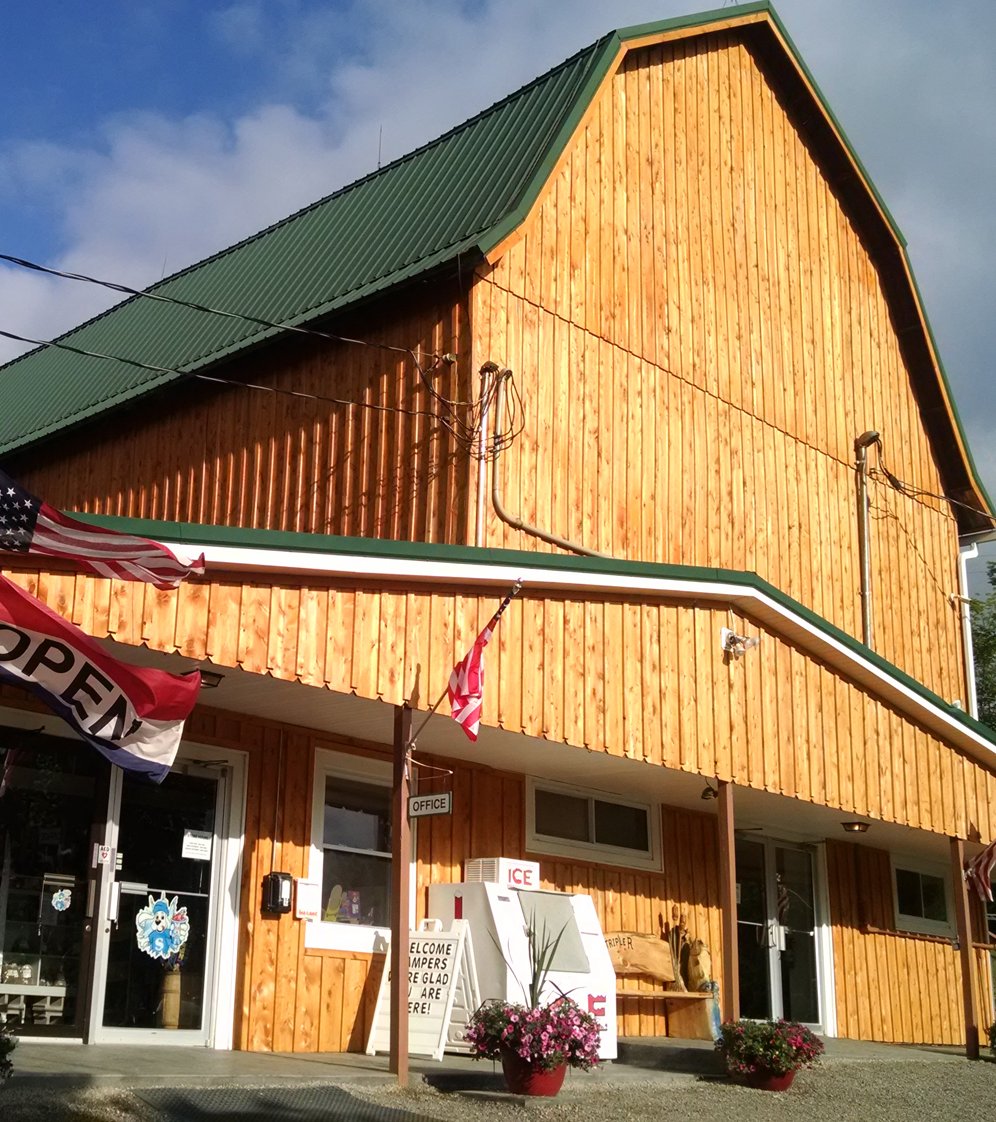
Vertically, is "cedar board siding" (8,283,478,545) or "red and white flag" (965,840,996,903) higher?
"cedar board siding" (8,283,478,545)

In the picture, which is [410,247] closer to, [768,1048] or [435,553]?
[435,553]

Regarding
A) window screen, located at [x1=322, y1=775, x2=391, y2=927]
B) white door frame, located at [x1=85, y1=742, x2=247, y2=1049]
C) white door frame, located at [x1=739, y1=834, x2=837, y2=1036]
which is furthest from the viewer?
white door frame, located at [x1=739, y1=834, x2=837, y2=1036]

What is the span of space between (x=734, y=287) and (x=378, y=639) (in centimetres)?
893

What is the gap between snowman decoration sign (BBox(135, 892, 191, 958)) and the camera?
11.0 m

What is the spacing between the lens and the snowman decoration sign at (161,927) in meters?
11.0

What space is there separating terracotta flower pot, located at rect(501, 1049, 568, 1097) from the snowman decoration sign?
2.78 m

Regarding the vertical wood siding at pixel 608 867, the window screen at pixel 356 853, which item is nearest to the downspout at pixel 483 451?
the vertical wood siding at pixel 608 867

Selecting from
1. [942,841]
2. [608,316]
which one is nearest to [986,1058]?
[942,841]

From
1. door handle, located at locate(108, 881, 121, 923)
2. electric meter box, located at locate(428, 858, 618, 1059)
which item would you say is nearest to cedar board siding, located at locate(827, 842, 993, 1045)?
electric meter box, located at locate(428, 858, 618, 1059)

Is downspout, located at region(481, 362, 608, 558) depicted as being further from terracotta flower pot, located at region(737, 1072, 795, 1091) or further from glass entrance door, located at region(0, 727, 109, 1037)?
terracotta flower pot, located at region(737, 1072, 795, 1091)

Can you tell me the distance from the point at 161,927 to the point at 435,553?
351 centimetres

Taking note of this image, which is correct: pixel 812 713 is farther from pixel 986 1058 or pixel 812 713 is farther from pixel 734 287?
pixel 734 287

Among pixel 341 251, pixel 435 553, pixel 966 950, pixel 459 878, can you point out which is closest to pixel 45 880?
pixel 435 553

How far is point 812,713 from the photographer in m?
13.9
